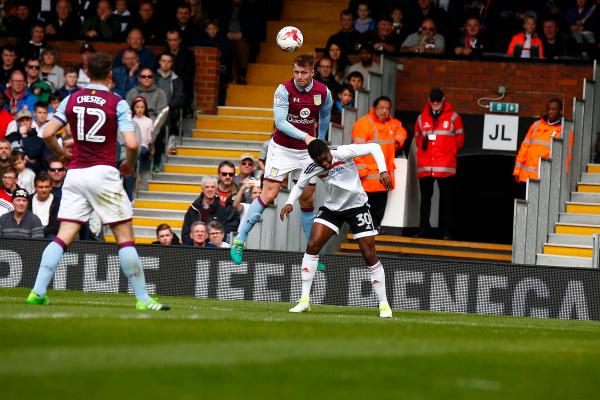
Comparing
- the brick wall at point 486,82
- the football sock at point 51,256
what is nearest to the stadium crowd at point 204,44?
the brick wall at point 486,82

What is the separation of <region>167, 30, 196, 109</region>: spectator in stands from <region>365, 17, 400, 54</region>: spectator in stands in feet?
9.48

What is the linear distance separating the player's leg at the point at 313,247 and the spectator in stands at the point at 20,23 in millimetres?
12289

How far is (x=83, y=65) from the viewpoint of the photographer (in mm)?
22266

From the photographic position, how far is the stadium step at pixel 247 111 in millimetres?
23344

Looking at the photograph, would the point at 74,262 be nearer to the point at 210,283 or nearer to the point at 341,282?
the point at 210,283

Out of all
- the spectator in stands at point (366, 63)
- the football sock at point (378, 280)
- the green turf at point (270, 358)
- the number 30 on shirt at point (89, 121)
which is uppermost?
the spectator in stands at point (366, 63)

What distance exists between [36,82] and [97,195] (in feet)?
37.0

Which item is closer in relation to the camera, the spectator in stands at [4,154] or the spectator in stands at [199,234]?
the spectator in stands at [199,234]

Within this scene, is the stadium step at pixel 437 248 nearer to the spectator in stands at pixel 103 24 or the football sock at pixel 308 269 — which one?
the spectator in stands at pixel 103 24

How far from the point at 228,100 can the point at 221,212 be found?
5.59 metres

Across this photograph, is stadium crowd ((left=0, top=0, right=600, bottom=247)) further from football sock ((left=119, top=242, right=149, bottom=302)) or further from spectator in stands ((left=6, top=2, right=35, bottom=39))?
football sock ((left=119, top=242, right=149, bottom=302))

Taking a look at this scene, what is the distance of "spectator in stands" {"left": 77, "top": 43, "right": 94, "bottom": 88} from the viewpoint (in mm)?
21961

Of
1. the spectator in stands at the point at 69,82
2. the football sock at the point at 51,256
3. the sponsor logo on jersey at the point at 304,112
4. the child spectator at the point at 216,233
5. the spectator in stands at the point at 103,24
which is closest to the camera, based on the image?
the football sock at the point at 51,256

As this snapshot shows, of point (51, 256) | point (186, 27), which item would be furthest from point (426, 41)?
point (51, 256)
